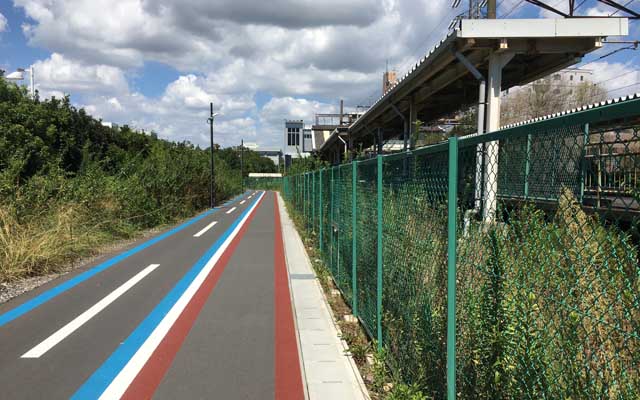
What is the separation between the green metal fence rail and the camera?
150 cm

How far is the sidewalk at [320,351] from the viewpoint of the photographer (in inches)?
154

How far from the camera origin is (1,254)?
796 centimetres

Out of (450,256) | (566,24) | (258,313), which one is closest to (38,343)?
(258,313)

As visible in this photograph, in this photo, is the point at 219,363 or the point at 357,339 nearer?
the point at 219,363

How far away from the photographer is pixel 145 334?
532 centimetres

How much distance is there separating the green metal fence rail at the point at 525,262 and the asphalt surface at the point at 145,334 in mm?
1710

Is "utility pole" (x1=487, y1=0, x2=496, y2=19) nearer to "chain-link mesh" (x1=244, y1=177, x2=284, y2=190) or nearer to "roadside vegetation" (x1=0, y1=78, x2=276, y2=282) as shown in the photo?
"roadside vegetation" (x1=0, y1=78, x2=276, y2=282)

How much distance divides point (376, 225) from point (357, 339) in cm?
137

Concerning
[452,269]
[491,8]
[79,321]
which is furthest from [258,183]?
[452,269]

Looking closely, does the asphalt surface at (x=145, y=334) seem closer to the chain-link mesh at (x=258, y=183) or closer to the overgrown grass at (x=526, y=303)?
the overgrown grass at (x=526, y=303)

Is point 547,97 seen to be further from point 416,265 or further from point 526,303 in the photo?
point 526,303

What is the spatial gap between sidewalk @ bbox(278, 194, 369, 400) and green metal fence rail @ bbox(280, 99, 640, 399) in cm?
58

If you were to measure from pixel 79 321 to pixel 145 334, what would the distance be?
118 cm

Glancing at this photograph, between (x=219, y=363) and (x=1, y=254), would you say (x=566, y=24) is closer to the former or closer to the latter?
(x=219, y=363)
